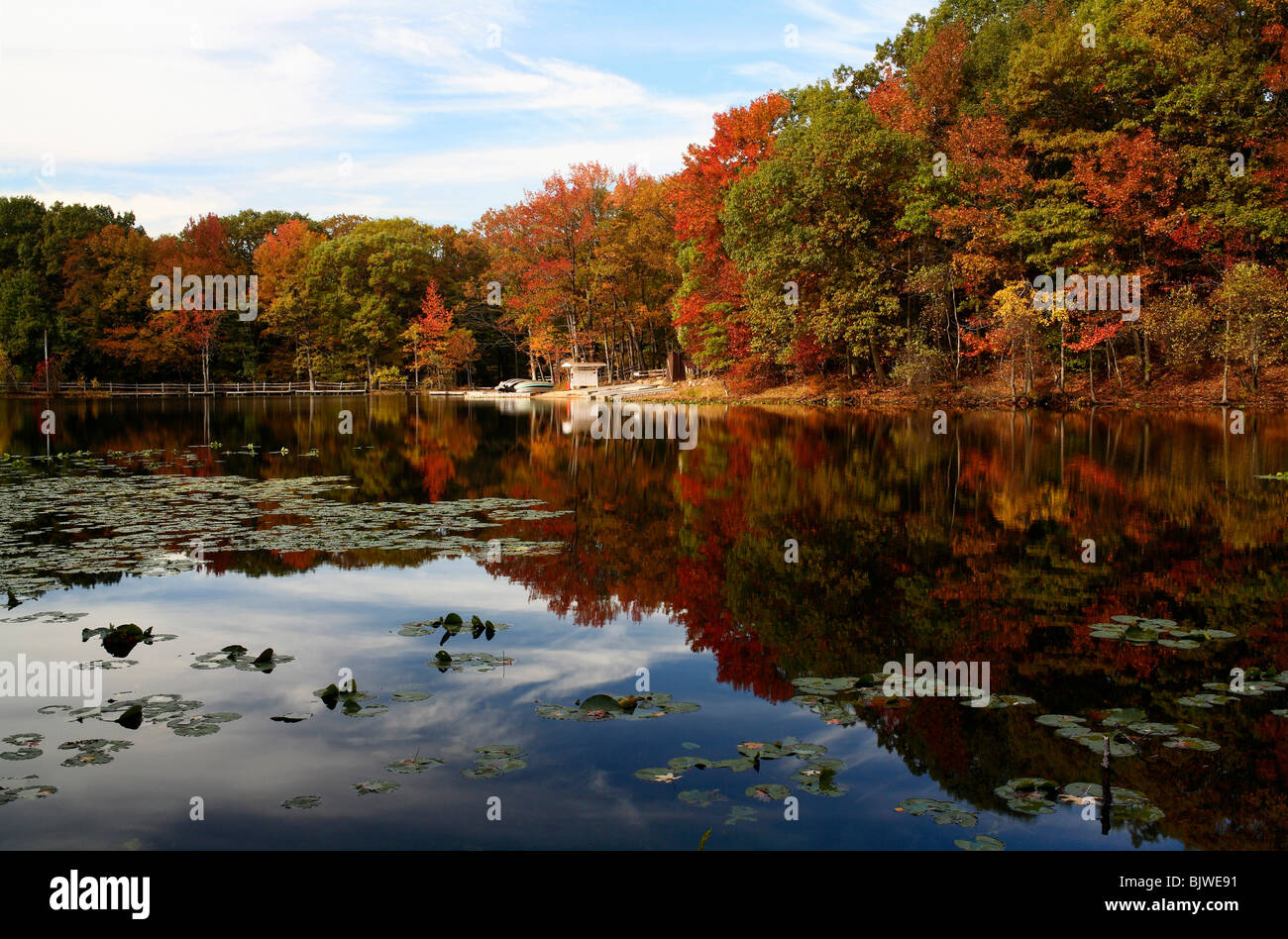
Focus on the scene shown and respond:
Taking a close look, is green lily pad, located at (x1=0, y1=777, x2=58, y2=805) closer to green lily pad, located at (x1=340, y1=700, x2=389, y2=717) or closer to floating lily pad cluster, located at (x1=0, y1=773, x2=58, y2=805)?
floating lily pad cluster, located at (x1=0, y1=773, x2=58, y2=805)

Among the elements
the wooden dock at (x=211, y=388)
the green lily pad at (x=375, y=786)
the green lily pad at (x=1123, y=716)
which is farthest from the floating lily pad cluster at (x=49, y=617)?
the wooden dock at (x=211, y=388)

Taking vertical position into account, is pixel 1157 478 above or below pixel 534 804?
above

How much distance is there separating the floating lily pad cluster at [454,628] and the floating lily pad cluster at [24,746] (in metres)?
2.86

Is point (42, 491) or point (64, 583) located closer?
point (64, 583)

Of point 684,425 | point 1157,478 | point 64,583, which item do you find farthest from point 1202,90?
point 64,583

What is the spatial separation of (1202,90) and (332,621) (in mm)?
35853

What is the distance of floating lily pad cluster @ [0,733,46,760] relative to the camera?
5324mm

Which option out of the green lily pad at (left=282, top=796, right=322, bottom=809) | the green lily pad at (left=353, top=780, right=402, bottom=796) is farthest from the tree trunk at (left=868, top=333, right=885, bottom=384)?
the green lily pad at (left=282, top=796, right=322, bottom=809)

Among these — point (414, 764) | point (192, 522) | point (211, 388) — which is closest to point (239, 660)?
point (414, 764)

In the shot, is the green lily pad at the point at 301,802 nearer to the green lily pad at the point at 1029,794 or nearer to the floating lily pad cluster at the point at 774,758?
the floating lily pad cluster at the point at 774,758
